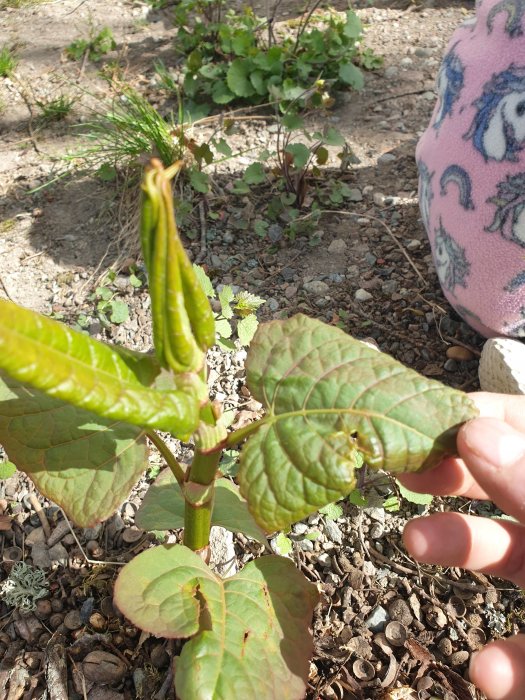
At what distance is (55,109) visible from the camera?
131 inches

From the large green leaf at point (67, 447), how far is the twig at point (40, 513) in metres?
0.76

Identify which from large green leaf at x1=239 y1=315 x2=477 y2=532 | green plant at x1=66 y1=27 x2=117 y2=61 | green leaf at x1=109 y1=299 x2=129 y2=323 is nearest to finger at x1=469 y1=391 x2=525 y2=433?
large green leaf at x1=239 y1=315 x2=477 y2=532

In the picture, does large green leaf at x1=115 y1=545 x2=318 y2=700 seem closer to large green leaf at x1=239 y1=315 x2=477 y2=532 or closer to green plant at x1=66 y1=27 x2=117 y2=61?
large green leaf at x1=239 y1=315 x2=477 y2=532

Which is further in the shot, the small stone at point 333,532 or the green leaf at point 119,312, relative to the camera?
the green leaf at point 119,312

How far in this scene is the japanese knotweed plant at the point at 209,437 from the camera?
2.60ft

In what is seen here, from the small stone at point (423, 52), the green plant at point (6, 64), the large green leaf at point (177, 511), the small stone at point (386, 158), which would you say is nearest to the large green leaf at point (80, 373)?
the large green leaf at point (177, 511)

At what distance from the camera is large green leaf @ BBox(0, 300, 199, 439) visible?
70 centimetres

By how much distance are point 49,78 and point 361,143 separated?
1926 mm

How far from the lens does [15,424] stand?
3.66ft

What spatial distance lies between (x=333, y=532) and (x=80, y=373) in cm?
123

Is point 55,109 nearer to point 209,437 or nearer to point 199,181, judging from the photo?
point 199,181

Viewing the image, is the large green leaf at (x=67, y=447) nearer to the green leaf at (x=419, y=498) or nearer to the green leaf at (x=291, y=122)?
the green leaf at (x=419, y=498)

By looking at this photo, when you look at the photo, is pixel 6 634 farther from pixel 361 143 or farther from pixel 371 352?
pixel 361 143

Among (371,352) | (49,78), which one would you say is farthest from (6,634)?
(49,78)
